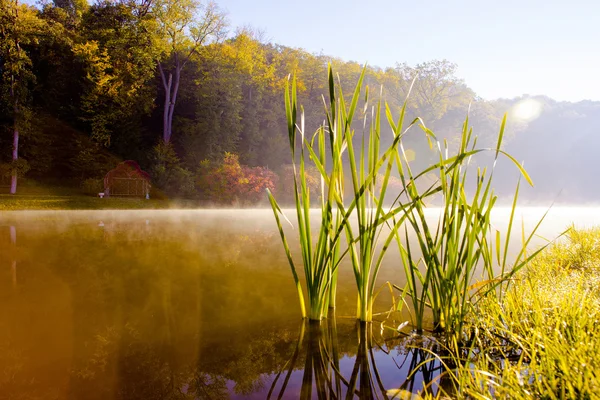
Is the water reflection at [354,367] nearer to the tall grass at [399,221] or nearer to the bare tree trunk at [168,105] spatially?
the tall grass at [399,221]

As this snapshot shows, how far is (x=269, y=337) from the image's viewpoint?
1.88 m

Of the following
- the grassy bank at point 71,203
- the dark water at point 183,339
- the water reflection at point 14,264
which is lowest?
the water reflection at point 14,264

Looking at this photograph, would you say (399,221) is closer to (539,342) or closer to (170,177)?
(539,342)

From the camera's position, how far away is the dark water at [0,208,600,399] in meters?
1.40

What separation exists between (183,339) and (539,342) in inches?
57.1

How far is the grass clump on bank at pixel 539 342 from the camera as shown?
3.16 feet

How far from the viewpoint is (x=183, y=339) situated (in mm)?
1849

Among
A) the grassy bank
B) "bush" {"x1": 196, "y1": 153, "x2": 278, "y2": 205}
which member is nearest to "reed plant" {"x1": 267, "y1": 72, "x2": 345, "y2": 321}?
the grassy bank

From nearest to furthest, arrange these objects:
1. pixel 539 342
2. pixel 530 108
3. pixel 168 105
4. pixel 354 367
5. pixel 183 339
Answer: pixel 539 342, pixel 354 367, pixel 183 339, pixel 168 105, pixel 530 108

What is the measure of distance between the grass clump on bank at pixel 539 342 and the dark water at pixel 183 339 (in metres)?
0.27

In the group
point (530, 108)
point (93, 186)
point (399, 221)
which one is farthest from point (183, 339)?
point (530, 108)

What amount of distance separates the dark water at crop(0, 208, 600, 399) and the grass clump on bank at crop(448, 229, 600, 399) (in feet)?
0.88

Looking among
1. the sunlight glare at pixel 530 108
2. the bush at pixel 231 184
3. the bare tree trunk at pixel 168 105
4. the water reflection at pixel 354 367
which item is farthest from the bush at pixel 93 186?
the sunlight glare at pixel 530 108

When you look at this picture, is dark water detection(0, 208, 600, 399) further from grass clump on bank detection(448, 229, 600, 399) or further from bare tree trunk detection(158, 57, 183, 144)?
bare tree trunk detection(158, 57, 183, 144)
